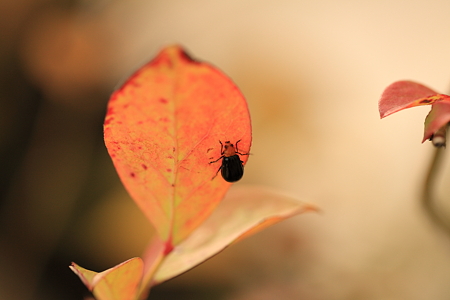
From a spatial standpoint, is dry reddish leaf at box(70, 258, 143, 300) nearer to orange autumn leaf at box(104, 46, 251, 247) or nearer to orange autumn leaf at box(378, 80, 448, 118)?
orange autumn leaf at box(104, 46, 251, 247)

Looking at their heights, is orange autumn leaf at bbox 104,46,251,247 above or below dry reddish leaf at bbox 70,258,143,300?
above

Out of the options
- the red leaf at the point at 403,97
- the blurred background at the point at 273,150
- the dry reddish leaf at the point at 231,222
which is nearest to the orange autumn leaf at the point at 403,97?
the red leaf at the point at 403,97

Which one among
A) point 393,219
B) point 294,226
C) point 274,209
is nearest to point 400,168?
point 393,219

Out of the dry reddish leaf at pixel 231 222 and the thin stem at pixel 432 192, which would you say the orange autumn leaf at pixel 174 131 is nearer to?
the dry reddish leaf at pixel 231 222

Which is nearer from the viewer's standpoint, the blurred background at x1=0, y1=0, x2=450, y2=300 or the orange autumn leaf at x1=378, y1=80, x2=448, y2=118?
the orange autumn leaf at x1=378, y1=80, x2=448, y2=118

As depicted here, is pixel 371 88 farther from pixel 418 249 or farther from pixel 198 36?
pixel 198 36

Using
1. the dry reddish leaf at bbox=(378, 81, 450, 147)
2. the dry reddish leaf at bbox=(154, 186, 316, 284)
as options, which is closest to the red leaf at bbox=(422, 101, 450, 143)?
the dry reddish leaf at bbox=(378, 81, 450, 147)
